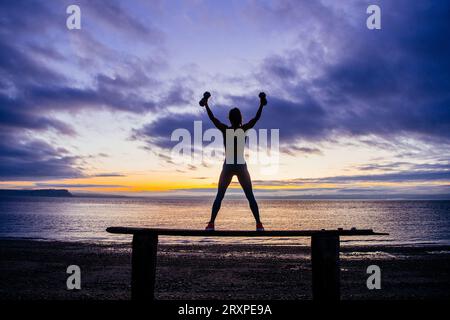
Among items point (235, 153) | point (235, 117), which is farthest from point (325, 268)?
point (235, 117)

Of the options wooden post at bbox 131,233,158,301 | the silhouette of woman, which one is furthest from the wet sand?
the silhouette of woman

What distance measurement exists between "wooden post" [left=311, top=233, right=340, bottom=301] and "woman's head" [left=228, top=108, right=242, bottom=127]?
2581mm

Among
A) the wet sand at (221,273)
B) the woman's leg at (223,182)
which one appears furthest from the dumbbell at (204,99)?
the wet sand at (221,273)

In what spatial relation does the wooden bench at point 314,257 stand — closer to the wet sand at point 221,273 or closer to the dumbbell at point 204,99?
the dumbbell at point 204,99

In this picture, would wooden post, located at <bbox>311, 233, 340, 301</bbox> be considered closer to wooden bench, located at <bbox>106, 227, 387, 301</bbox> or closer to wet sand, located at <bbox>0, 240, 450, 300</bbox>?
wooden bench, located at <bbox>106, 227, 387, 301</bbox>

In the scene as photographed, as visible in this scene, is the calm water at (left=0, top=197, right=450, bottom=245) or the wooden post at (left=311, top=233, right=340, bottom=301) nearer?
the wooden post at (left=311, top=233, right=340, bottom=301)

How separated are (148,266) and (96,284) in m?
8.54

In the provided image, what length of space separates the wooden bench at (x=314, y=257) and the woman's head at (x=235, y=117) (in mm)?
2088

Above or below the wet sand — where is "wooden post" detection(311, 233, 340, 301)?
above

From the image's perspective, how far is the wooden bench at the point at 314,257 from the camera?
6410 mm

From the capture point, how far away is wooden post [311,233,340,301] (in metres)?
6.43
